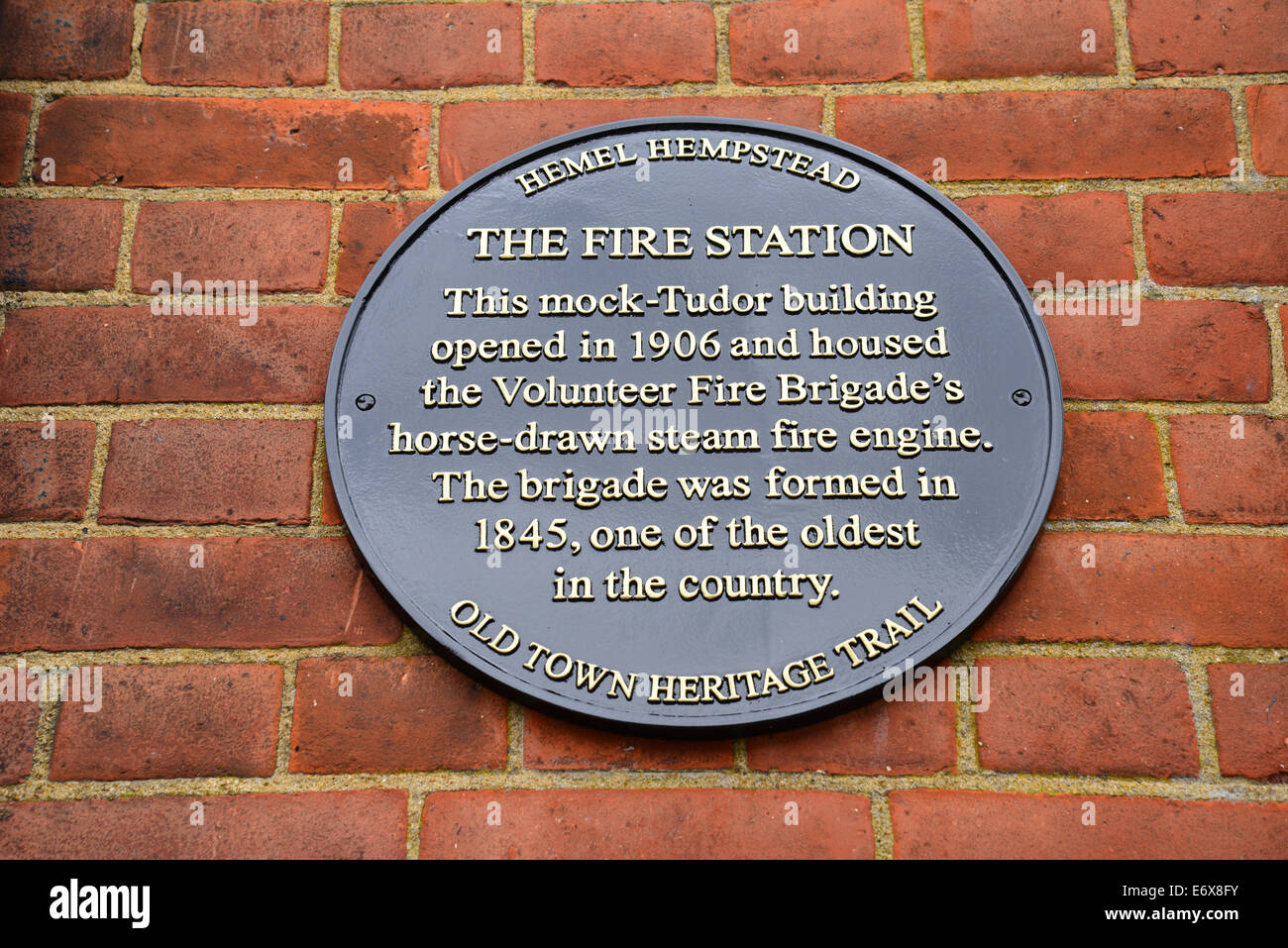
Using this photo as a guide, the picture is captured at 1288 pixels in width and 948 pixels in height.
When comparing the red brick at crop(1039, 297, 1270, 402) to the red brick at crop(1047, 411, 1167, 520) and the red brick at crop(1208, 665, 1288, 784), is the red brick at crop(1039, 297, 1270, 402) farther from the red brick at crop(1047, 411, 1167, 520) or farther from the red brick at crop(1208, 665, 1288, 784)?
the red brick at crop(1208, 665, 1288, 784)

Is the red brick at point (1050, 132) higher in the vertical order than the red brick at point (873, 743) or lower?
higher

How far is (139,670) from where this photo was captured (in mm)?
1368

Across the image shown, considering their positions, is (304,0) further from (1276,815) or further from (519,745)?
(1276,815)

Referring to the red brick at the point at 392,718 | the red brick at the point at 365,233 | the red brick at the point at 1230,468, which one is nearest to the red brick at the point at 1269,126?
the red brick at the point at 1230,468

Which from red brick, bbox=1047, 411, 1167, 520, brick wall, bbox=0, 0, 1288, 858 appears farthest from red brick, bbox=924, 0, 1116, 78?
red brick, bbox=1047, 411, 1167, 520

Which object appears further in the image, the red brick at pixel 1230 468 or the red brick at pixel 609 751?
the red brick at pixel 1230 468

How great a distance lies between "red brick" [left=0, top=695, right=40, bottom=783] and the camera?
1.33m

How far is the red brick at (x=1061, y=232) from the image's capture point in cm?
155

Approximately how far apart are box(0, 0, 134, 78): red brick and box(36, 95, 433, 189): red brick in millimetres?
64
